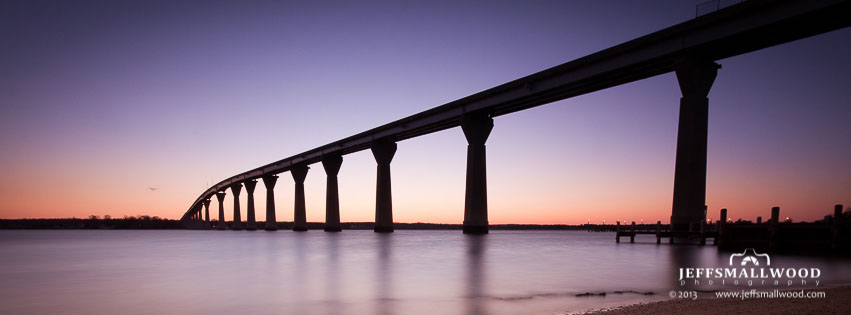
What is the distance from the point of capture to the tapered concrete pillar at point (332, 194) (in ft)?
292

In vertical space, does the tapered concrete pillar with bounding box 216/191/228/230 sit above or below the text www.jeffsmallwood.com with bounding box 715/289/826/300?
above

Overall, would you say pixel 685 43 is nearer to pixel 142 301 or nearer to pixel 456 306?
pixel 456 306

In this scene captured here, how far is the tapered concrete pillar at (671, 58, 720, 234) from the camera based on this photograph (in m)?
34.3

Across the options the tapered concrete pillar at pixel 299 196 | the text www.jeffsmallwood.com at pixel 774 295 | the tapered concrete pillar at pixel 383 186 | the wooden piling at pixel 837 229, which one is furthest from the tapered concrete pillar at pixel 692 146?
the tapered concrete pillar at pixel 299 196

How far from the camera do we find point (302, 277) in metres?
16.9

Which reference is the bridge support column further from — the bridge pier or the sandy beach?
the sandy beach

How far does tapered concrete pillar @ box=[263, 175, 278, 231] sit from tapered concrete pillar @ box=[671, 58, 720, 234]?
94234mm

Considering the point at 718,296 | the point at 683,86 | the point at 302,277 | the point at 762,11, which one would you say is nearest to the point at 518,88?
the point at 683,86

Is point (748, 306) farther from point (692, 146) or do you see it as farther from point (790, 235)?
point (692, 146)

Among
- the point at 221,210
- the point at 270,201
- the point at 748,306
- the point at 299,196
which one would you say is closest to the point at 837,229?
the point at 748,306

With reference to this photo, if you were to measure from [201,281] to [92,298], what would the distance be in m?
3.75

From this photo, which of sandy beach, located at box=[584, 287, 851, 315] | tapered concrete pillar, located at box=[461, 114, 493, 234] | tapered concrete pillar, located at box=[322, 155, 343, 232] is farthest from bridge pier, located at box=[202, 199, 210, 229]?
sandy beach, located at box=[584, 287, 851, 315]

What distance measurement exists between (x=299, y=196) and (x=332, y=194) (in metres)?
14.7

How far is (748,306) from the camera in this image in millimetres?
9258
